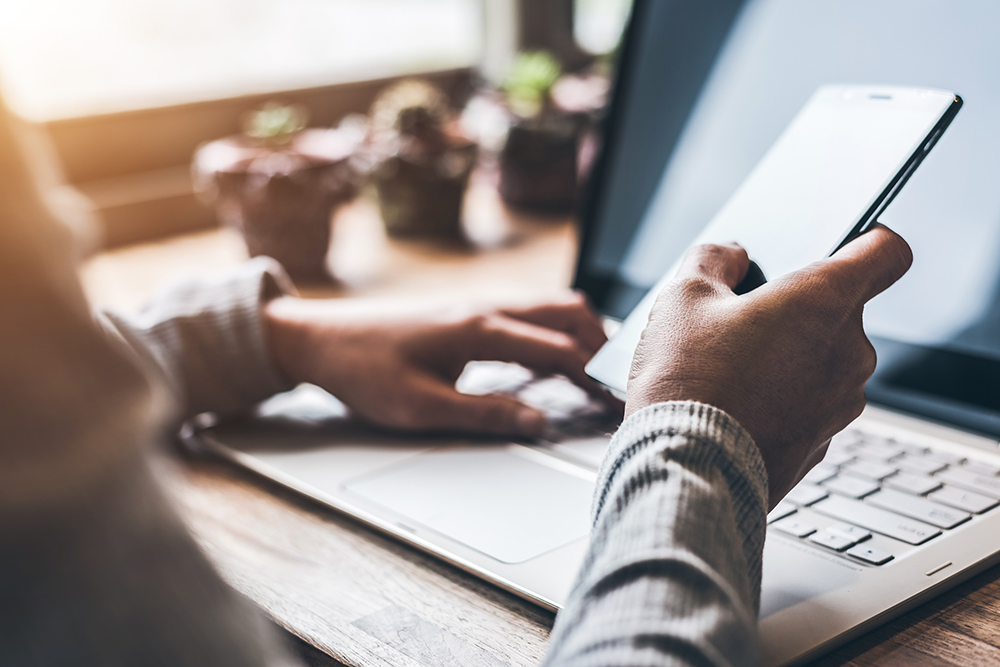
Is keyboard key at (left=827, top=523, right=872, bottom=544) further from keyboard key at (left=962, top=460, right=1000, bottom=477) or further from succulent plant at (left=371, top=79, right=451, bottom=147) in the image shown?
succulent plant at (left=371, top=79, right=451, bottom=147)

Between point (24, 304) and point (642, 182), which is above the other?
point (642, 182)

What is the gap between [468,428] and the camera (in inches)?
20.2

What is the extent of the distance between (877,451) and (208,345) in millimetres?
442

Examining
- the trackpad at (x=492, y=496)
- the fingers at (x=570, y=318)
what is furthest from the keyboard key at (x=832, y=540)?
the fingers at (x=570, y=318)

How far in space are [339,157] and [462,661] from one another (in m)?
0.70

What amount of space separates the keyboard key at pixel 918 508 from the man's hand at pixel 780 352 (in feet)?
0.28

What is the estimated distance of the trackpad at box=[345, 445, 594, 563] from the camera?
397 millimetres

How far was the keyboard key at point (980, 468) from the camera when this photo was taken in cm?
43

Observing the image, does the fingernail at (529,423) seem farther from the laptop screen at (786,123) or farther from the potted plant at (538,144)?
the potted plant at (538,144)

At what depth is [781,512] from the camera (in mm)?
396

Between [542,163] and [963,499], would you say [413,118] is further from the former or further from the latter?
[963,499]

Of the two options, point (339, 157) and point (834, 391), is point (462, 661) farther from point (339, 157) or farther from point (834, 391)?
point (339, 157)

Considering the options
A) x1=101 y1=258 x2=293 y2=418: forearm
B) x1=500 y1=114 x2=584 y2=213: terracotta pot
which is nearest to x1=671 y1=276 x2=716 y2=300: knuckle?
x1=101 y1=258 x2=293 y2=418: forearm

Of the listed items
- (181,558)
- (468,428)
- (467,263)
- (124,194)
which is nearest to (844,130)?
(468,428)
